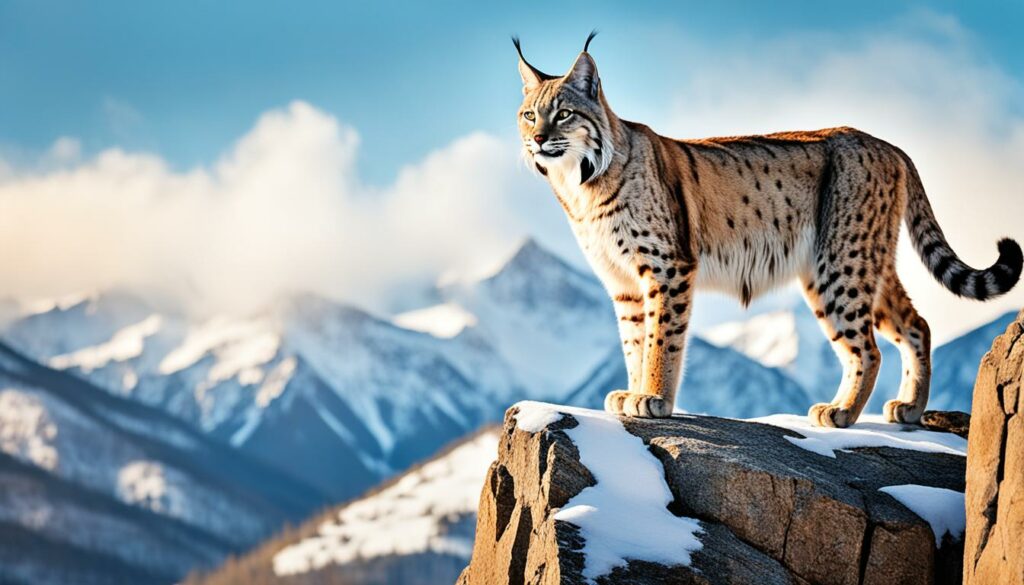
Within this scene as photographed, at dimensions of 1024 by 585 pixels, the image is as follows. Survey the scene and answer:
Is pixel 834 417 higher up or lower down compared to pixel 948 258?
lower down

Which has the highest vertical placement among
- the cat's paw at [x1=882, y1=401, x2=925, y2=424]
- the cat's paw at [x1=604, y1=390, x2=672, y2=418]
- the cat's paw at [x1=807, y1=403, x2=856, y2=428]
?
the cat's paw at [x1=882, y1=401, x2=925, y2=424]

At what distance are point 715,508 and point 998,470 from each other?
11.0 feet

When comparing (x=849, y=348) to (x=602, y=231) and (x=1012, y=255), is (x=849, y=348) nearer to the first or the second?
(x=1012, y=255)

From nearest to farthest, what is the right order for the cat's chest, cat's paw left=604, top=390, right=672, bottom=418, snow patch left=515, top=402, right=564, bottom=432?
snow patch left=515, top=402, right=564, bottom=432 → cat's paw left=604, top=390, right=672, bottom=418 → the cat's chest

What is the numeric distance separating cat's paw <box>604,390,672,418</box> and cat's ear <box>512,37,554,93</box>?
490 cm

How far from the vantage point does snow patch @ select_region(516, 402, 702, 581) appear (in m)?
14.9

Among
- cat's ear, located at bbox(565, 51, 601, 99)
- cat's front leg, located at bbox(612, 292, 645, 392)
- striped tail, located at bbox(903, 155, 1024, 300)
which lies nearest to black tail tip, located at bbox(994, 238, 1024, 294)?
striped tail, located at bbox(903, 155, 1024, 300)

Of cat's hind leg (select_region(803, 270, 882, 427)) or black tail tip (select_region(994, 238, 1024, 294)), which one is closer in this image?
black tail tip (select_region(994, 238, 1024, 294))

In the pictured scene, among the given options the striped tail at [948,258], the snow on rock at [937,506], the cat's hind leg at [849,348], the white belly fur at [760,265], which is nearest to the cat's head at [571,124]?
the white belly fur at [760,265]

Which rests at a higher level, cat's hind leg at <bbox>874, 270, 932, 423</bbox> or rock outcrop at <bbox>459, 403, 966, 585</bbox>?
cat's hind leg at <bbox>874, 270, 932, 423</bbox>

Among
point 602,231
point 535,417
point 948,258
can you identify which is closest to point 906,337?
point 948,258

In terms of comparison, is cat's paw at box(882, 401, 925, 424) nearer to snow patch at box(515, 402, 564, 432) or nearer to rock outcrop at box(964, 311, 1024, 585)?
rock outcrop at box(964, 311, 1024, 585)

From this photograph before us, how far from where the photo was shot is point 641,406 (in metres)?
18.2

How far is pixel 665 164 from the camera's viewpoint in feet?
64.6
